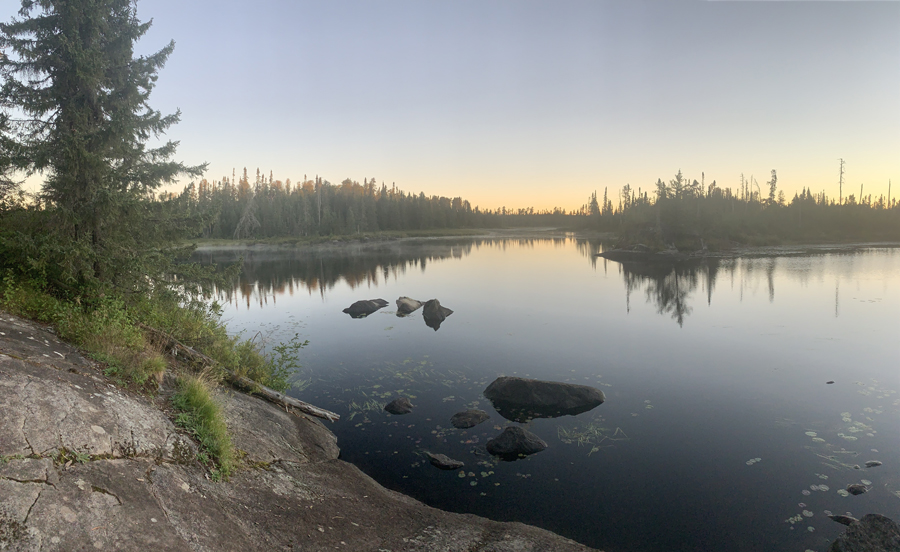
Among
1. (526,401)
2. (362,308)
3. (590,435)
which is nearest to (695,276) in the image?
(362,308)

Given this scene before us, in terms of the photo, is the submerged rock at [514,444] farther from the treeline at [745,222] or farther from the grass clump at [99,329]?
the treeline at [745,222]

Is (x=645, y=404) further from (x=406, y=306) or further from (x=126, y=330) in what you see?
(x=406, y=306)

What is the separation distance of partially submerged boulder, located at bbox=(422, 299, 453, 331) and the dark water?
1.74ft

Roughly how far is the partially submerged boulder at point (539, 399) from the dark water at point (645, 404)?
415mm

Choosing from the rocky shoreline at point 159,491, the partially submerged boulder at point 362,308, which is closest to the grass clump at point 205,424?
the rocky shoreline at point 159,491

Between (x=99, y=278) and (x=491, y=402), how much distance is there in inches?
439

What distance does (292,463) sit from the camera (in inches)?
349

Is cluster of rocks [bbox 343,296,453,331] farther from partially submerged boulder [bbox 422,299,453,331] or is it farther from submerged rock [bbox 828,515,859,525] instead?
submerged rock [bbox 828,515,859,525]

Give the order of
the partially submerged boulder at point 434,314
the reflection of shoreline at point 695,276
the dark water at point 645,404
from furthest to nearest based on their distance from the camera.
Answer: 1. the reflection of shoreline at point 695,276
2. the partially submerged boulder at point 434,314
3. the dark water at point 645,404

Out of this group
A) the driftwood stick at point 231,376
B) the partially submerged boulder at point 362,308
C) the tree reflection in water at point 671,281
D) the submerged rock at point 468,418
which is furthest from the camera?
the tree reflection in water at point 671,281

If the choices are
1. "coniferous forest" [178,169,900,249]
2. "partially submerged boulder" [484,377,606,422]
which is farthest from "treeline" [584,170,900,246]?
"partially submerged boulder" [484,377,606,422]

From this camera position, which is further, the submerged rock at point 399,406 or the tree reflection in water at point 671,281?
the tree reflection in water at point 671,281

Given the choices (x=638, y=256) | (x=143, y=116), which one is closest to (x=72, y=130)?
(x=143, y=116)

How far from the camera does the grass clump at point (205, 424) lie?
7062 millimetres
